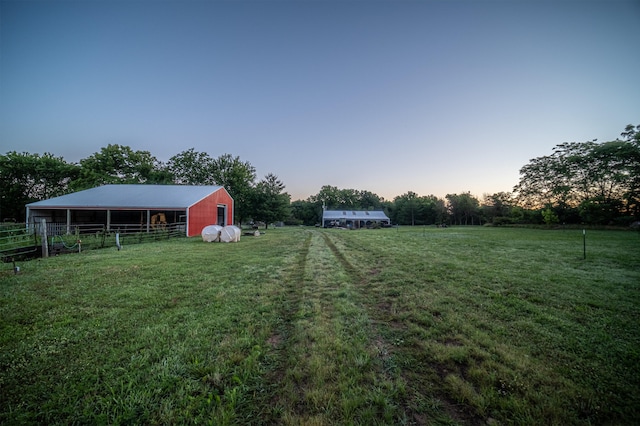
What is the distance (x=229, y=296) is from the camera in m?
5.30

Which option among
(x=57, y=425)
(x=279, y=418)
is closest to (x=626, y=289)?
(x=279, y=418)

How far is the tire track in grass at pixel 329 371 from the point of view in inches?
86.3

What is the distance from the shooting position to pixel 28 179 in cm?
3644

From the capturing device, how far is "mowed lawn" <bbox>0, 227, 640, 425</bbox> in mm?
2213

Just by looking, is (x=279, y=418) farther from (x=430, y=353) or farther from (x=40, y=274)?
(x=40, y=274)

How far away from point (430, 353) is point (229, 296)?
168 inches

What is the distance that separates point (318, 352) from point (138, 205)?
2354 cm

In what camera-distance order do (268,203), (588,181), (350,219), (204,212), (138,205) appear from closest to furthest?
1. (138,205)
2. (204,212)
3. (268,203)
4. (588,181)
5. (350,219)

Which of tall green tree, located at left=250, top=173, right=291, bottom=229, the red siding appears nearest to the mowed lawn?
the red siding

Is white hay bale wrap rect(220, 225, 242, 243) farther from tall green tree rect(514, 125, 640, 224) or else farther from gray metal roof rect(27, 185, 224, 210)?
tall green tree rect(514, 125, 640, 224)

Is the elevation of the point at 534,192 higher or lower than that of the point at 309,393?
higher

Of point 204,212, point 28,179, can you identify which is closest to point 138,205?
point 204,212

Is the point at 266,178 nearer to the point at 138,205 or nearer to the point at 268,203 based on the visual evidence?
the point at 268,203

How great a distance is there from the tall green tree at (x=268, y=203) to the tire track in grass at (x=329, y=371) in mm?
32118
